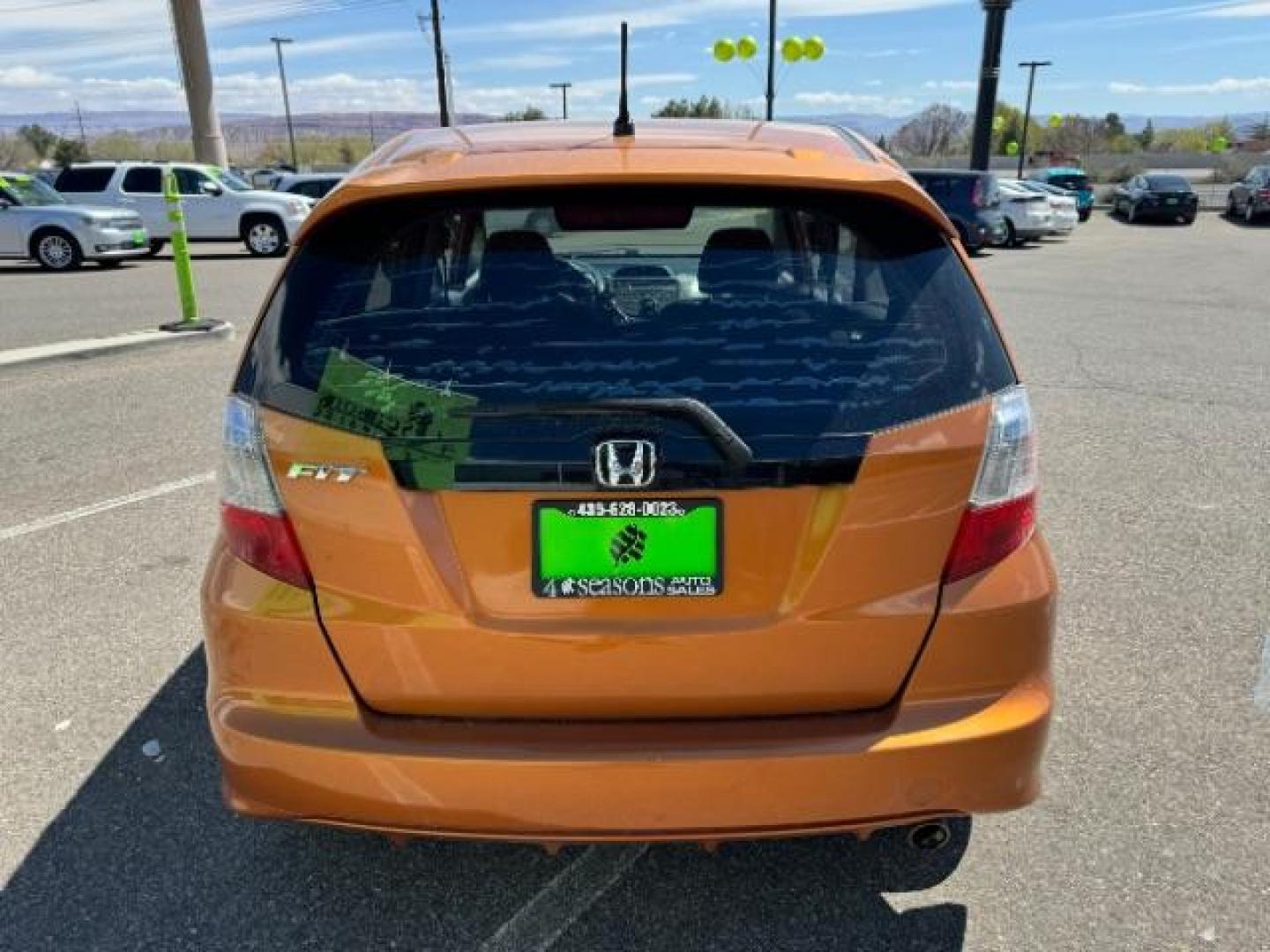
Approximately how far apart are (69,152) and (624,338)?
8589 cm

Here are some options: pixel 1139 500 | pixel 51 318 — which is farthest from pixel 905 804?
pixel 51 318

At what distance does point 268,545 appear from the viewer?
2051 mm

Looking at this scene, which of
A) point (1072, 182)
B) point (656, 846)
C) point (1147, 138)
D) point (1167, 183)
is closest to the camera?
point (656, 846)

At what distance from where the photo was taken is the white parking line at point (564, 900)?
2.31m

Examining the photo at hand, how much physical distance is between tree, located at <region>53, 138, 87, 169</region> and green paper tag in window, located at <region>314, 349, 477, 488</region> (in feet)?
266

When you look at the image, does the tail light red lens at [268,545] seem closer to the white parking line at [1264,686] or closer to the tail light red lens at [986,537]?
the tail light red lens at [986,537]

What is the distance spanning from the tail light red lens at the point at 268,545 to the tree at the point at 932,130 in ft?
324

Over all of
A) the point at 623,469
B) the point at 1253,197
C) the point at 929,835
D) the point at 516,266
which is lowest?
the point at 1253,197

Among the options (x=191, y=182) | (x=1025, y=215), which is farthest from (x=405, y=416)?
(x=1025, y=215)

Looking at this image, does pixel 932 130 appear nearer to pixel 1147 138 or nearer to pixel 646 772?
pixel 1147 138

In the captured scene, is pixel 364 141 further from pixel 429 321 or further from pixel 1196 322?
pixel 429 321

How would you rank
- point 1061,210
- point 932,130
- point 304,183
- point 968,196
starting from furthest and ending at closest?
point 932,130 < point 1061,210 < point 304,183 < point 968,196

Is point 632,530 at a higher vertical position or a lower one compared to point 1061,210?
higher

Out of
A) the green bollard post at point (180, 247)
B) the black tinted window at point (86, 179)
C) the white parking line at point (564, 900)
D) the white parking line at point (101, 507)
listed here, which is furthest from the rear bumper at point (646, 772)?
the black tinted window at point (86, 179)
